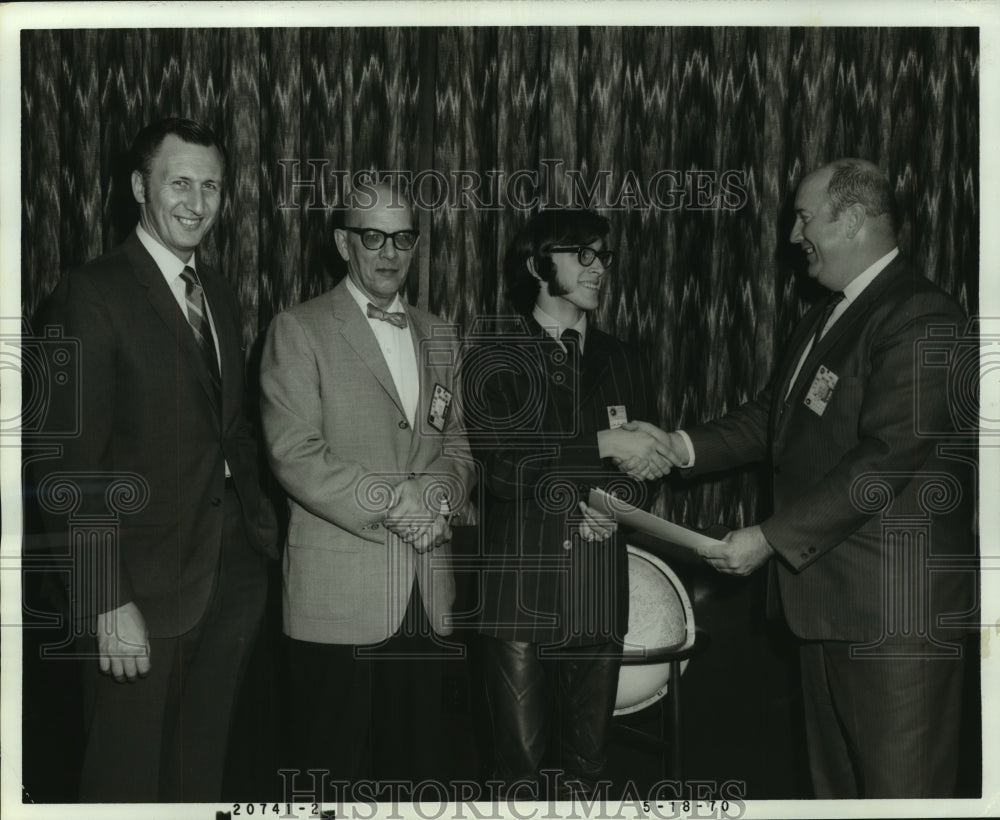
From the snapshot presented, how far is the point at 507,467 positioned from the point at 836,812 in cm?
170

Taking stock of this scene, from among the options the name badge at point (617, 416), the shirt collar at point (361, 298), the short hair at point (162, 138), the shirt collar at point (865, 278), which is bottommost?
the name badge at point (617, 416)

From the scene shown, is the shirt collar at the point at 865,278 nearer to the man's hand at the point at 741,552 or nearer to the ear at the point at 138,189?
the man's hand at the point at 741,552

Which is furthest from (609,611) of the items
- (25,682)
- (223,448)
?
(25,682)

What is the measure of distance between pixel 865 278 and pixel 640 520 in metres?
1.15

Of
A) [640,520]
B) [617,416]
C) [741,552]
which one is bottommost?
[741,552]

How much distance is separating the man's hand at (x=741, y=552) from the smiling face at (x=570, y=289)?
95cm

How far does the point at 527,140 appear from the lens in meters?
3.85

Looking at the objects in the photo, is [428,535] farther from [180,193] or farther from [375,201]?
[180,193]

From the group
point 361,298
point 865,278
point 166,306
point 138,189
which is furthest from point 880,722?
point 138,189

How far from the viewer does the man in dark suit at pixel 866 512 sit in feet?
12.0

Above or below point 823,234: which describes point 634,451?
below

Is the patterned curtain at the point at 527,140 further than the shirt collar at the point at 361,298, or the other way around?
the patterned curtain at the point at 527,140

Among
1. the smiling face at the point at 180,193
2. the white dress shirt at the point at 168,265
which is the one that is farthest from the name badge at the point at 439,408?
the smiling face at the point at 180,193

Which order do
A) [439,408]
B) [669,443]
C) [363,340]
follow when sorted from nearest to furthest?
[363,340] < [439,408] < [669,443]
